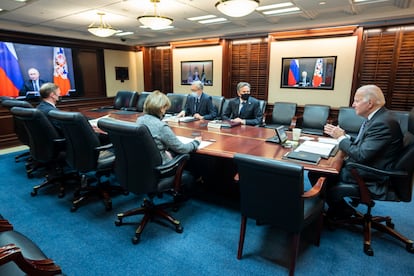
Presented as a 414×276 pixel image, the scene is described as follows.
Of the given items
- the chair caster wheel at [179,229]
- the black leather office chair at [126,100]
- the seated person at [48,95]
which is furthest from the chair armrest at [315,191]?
the black leather office chair at [126,100]

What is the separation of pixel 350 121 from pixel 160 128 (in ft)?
11.8

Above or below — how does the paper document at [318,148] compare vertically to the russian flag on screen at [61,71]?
below

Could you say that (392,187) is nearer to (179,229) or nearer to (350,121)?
(179,229)

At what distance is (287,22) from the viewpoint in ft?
16.9

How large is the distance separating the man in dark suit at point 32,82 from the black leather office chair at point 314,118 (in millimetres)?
6038

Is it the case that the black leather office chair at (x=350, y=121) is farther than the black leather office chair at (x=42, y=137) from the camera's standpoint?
Yes

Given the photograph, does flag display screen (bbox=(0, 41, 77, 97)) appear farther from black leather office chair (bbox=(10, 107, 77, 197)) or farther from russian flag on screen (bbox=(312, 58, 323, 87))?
russian flag on screen (bbox=(312, 58, 323, 87))

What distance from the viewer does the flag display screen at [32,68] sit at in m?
5.44

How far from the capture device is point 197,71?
260 inches

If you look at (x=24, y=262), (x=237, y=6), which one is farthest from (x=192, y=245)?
(x=237, y=6)

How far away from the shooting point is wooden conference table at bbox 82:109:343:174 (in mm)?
1931

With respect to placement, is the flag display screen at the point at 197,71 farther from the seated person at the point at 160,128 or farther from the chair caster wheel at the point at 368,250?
the chair caster wheel at the point at 368,250

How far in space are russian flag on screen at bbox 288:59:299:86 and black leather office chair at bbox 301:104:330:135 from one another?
2.45ft

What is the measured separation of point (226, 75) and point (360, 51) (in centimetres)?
277
